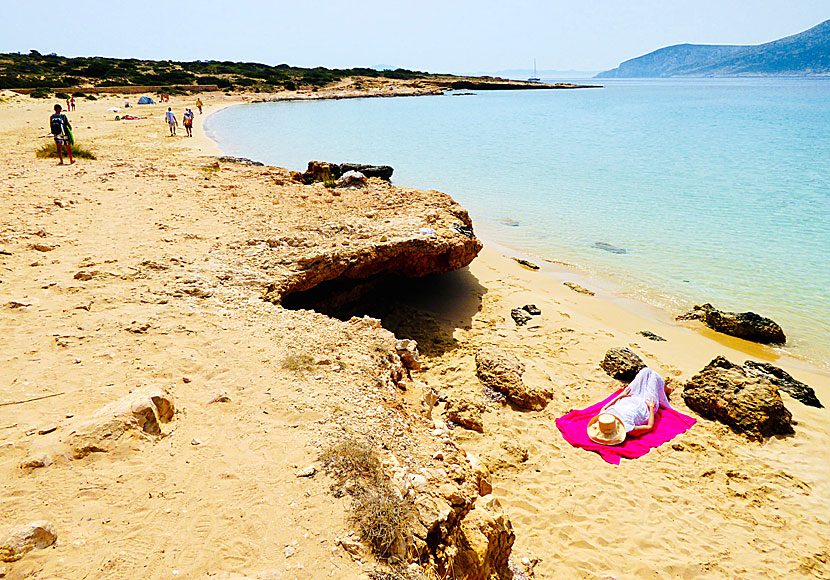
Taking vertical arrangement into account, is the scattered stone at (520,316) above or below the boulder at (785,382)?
above

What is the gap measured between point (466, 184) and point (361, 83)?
76.2 m

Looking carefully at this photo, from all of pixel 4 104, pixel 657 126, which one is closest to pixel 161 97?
pixel 4 104

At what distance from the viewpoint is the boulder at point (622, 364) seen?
7215 millimetres

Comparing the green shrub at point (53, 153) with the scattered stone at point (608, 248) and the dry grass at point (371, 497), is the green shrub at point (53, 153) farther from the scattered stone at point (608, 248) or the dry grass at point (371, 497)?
the scattered stone at point (608, 248)

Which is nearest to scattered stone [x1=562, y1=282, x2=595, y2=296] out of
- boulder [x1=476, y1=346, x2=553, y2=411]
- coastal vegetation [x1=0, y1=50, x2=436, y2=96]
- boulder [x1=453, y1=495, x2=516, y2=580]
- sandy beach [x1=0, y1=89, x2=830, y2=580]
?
sandy beach [x1=0, y1=89, x2=830, y2=580]

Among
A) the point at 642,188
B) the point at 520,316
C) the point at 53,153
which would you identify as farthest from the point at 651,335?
the point at 53,153

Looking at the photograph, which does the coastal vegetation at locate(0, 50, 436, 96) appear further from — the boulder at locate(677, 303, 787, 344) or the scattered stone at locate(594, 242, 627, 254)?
the boulder at locate(677, 303, 787, 344)

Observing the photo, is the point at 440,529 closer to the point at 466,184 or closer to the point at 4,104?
the point at 466,184

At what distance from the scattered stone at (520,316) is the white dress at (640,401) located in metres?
2.45

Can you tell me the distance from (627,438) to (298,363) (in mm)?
4405

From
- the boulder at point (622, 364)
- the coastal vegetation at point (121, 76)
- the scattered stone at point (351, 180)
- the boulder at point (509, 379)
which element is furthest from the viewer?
the coastal vegetation at point (121, 76)

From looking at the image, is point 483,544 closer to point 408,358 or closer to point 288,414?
point 288,414

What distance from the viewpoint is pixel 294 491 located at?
3.34 meters

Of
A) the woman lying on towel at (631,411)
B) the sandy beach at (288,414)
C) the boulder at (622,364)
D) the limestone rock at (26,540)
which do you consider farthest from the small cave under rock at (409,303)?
the limestone rock at (26,540)
